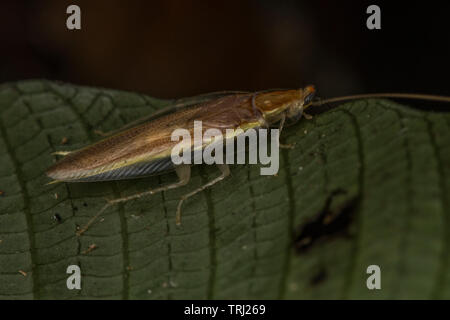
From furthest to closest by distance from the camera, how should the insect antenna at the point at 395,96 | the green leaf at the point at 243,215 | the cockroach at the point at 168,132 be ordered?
the cockroach at the point at 168,132 → the insect antenna at the point at 395,96 → the green leaf at the point at 243,215

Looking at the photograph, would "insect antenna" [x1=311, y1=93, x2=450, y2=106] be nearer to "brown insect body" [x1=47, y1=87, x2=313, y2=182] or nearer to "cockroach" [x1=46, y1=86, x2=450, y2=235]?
"cockroach" [x1=46, y1=86, x2=450, y2=235]

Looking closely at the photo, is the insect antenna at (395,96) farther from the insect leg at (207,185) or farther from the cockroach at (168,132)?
the insect leg at (207,185)

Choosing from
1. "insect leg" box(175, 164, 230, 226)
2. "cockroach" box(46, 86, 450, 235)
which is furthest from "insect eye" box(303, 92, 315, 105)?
"insect leg" box(175, 164, 230, 226)

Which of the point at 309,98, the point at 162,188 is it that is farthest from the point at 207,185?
the point at 309,98

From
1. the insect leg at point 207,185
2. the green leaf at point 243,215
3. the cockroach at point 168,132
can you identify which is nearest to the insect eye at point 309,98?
the cockroach at point 168,132

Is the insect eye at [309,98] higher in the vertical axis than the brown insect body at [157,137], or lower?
higher

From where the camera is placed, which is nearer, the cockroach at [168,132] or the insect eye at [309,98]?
the cockroach at [168,132]

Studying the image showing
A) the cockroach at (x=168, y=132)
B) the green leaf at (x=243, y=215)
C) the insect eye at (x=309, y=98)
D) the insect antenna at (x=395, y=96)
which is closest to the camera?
the green leaf at (x=243, y=215)

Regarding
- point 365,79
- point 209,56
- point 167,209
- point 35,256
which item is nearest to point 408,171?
point 167,209
